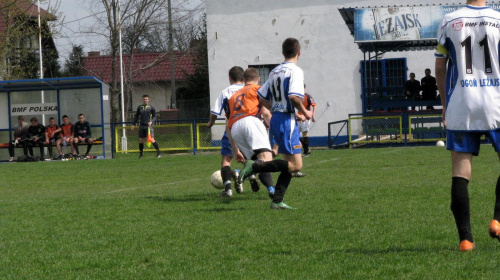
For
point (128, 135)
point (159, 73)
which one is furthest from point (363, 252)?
point (159, 73)

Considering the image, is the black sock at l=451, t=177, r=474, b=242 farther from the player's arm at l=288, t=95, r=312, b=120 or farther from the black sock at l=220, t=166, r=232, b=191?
the black sock at l=220, t=166, r=232, b=191

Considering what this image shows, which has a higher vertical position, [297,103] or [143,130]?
[297,103]

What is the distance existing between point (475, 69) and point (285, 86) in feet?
9.99

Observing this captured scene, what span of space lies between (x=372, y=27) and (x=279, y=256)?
66.1 ft

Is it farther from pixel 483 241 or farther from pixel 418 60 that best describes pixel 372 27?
pixel 483 241

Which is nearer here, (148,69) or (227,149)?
(227,149)

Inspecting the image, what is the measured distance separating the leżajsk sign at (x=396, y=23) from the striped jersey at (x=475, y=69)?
1964 centimetres

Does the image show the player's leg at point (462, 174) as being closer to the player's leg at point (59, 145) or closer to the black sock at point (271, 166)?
the black sock at point (271, 166)

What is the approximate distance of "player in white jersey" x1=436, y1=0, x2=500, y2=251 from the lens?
16.9 feet

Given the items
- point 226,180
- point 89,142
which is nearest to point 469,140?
point 226,180

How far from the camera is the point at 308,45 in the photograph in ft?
103

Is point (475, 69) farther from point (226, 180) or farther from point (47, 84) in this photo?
point (47, 84)

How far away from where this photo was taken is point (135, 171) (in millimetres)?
17297

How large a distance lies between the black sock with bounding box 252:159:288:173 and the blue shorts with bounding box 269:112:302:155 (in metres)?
0.12
